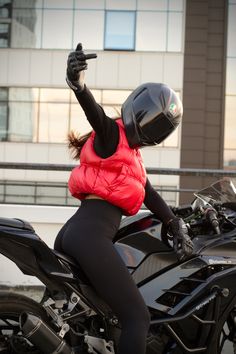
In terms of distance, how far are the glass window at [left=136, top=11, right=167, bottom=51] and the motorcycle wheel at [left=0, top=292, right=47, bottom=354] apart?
25789 mm

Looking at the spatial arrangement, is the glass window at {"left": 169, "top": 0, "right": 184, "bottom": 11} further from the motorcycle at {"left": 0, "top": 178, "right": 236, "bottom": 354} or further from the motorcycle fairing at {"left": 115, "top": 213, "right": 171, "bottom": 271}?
the motorcycle fairing at {"left": 115, "top": 213, "right": 171, "bottom": 271}

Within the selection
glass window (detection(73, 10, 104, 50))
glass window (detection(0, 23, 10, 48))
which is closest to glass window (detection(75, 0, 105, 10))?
glass window (detection(73, 10, 104, 50))

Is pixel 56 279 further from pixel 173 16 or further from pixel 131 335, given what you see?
pixel 173 16

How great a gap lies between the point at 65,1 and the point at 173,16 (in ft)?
16.6

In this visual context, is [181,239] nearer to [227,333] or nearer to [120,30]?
[227,333]

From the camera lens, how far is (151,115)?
313 centimetres

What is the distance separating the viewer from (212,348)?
3.29m

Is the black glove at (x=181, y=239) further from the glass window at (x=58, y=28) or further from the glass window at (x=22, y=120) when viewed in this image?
the glass window at (x=58, y=28)

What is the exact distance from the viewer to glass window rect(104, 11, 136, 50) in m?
27.7

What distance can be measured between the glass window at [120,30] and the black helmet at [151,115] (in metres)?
25.3

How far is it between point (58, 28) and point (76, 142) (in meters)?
25.6

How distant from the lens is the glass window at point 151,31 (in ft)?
90.0

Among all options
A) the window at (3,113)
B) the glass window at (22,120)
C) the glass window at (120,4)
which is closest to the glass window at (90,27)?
the glass window at (120,4)

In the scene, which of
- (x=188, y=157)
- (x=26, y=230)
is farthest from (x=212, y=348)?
(x=188, y=157)
